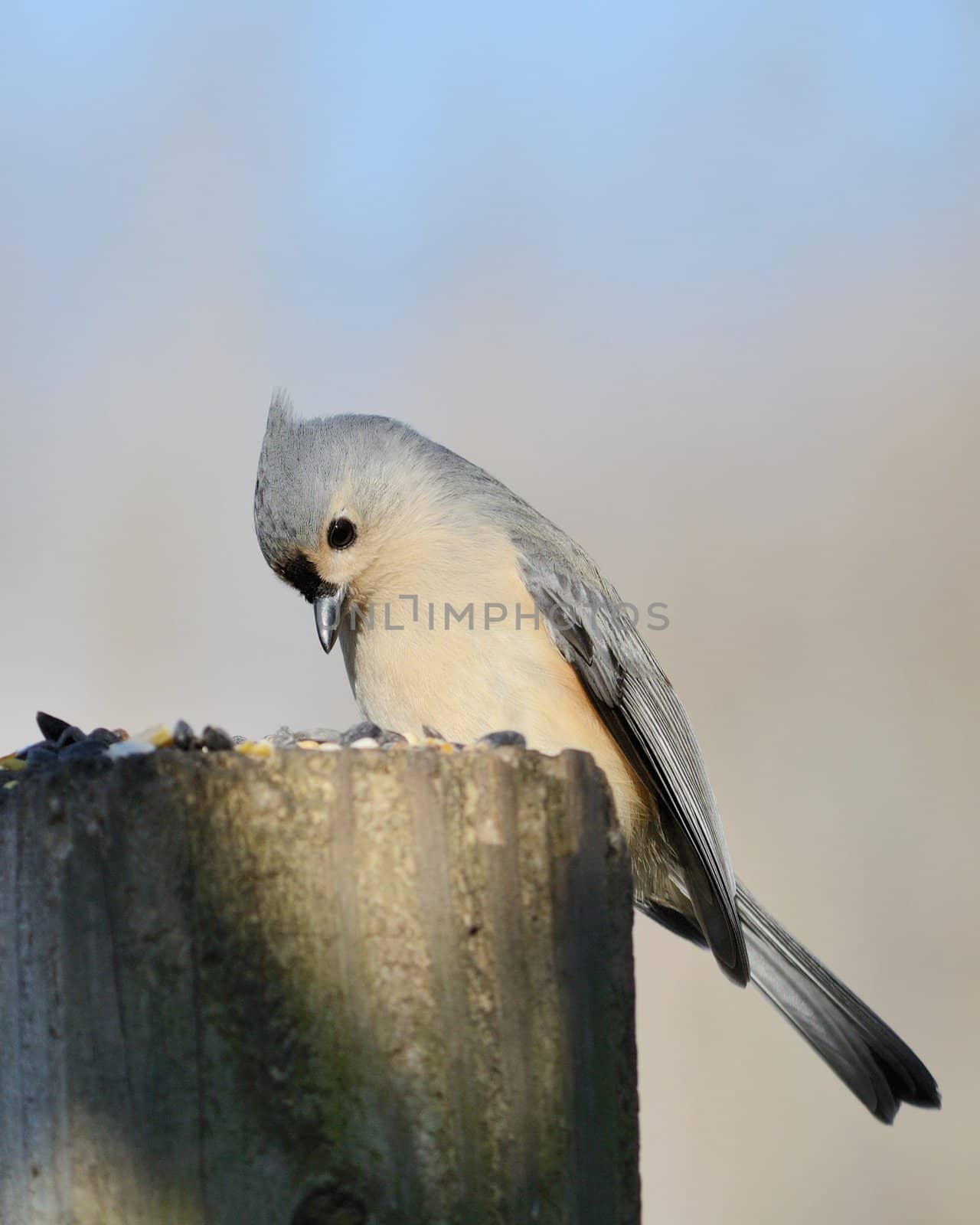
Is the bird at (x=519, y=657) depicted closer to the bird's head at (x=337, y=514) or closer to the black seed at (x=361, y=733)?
the bird's head at (x=337, y=514)

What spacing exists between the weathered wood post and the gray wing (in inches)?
76.0

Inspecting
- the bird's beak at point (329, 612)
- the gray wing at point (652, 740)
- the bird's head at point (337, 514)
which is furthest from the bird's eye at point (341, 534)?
the gray wing at point (652, 740)

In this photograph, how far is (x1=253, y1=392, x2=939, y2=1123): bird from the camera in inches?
129

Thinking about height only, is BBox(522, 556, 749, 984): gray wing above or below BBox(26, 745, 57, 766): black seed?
above

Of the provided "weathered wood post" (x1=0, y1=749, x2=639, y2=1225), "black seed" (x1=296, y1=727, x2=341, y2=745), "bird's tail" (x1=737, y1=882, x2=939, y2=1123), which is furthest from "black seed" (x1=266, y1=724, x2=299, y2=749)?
"bird's tail" (x1=737, y1=882, x2=939, y2=1123)

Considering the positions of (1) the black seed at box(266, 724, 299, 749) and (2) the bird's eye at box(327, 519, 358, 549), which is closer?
(1) the black seed at box(266, 724, 299, 749)

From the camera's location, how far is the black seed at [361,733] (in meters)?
2.23

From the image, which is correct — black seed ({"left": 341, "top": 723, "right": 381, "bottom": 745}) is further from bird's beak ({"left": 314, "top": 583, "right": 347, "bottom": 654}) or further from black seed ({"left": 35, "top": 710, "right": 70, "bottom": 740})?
bird's beak ({"left": 314, "top": 583, "right": 347, "bottom": 654})

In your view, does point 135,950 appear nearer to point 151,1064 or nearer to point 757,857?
point 151,1064

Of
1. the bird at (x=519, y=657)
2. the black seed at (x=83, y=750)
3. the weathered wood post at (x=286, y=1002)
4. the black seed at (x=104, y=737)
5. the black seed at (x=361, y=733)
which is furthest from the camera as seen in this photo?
the bird at (x=519, y=657)

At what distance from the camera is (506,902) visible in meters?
1.39

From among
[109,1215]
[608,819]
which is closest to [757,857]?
[608,819]

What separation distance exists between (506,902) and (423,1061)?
0.61ft

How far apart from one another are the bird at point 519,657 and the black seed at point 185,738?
1.61m
